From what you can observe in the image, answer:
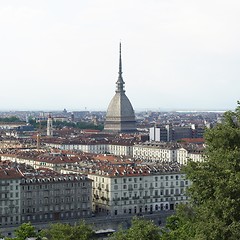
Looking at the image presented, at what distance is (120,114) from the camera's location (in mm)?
175625

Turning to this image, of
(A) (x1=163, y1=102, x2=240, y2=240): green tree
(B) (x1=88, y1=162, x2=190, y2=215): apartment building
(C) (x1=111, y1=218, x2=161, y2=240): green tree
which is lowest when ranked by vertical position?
(B) (x1=88, y1=162, x2=190, y2=215): apartment building

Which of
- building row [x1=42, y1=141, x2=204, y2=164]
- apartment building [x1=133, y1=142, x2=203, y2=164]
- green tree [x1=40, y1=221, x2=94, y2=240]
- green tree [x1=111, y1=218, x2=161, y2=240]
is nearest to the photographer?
green tree [x1=111, y1=218, x2=161, y2=240]

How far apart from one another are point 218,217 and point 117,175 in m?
37.2

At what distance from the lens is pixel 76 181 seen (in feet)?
202

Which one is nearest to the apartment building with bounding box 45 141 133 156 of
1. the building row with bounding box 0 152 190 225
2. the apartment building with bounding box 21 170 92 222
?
the building row with bounding box 0 152 190 225

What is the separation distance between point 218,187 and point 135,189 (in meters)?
38.4

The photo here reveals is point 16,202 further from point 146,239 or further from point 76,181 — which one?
point 146,239

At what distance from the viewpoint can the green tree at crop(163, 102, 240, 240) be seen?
88.4 ft

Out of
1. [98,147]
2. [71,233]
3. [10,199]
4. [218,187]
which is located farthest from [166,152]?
[218,187]

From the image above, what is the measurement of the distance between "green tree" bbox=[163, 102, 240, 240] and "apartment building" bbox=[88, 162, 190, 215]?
109 feet

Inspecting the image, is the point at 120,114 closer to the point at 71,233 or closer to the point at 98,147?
the point at 98,147

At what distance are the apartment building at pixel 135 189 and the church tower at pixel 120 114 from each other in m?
106

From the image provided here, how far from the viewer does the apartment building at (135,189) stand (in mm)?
64206

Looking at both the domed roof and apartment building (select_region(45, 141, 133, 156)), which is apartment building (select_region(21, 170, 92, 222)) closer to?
apartment building (select_region(45, 141, 133, 156))
